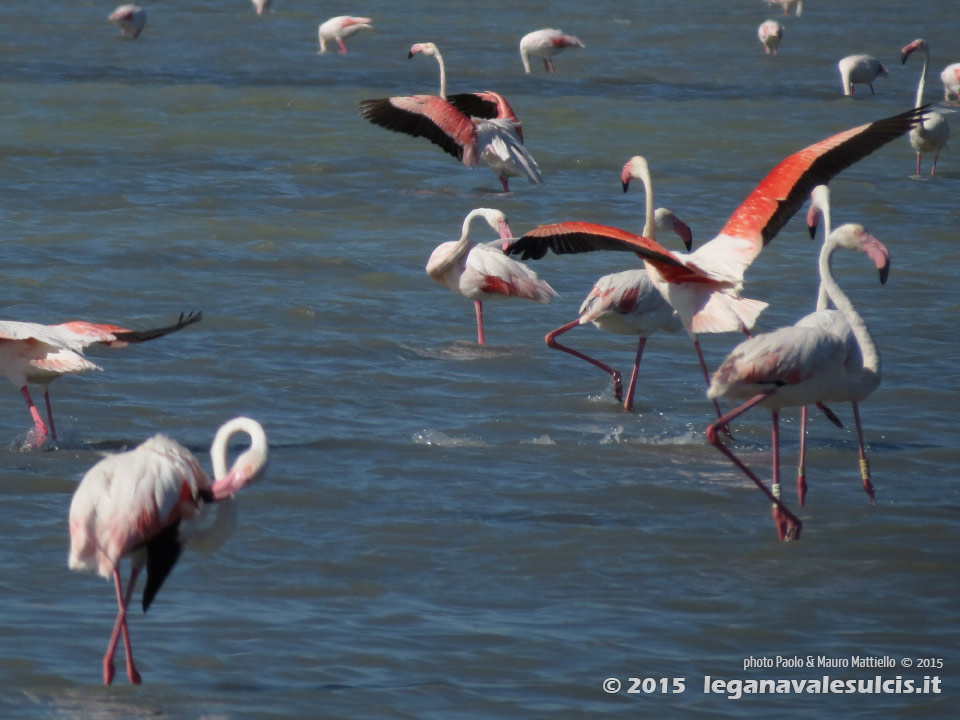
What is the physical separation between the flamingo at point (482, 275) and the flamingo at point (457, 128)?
13.1 ft

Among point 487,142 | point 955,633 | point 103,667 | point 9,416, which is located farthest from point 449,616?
point 487,142

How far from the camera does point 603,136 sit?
1672cm

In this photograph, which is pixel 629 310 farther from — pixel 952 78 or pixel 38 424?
pixel 952 78

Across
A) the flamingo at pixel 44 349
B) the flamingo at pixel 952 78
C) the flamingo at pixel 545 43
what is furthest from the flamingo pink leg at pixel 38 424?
the flamingo at pixel 545 43

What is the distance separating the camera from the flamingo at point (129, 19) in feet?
76.4

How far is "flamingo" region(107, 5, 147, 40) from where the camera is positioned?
23.3m

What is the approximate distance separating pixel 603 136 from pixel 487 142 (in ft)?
12.8

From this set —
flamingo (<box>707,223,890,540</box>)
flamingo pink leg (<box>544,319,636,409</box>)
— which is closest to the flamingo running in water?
flamingo (<box>707,223,890,540</box>)

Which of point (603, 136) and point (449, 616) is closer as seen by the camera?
point (449, 616)

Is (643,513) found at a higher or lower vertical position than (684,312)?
lower

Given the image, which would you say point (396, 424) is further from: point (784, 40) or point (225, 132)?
point (784, 40)

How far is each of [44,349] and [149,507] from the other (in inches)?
94.4

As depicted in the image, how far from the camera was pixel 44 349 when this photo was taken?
21.0ft

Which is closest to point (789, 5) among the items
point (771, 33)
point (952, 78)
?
point (771, 33)
